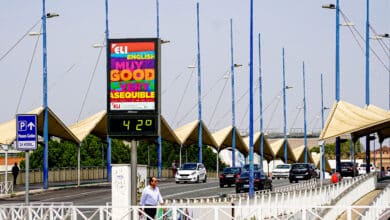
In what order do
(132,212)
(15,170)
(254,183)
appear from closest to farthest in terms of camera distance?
(132,212), (254,183), (15,170)

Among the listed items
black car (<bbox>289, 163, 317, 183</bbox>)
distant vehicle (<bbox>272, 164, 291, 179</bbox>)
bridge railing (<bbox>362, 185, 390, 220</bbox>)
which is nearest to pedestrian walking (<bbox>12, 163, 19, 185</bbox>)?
black car (<bbox>289, 163, 317, 183</bbox>)

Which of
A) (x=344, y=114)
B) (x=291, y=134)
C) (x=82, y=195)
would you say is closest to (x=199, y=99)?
(x=344, y=114)

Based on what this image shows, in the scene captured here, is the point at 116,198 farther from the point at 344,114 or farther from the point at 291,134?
the point at 291,134

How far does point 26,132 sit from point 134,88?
12.5 feet

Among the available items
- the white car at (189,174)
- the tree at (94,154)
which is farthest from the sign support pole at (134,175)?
the tree at (94,154)

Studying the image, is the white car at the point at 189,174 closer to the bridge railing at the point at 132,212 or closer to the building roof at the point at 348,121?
the building roof at the point at 348,121

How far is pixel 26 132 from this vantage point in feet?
81.6

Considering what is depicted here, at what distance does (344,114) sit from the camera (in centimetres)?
6675

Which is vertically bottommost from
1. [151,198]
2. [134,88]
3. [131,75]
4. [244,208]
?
[244,208]

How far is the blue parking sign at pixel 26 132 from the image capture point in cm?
2466

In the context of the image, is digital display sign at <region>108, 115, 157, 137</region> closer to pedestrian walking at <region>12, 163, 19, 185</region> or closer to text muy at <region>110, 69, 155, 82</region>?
Answer: text muy at <region>110, 69, 155, 82</region>

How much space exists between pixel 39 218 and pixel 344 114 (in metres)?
43.6

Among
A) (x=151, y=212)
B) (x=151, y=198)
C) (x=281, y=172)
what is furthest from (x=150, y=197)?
(x=281, y=172)

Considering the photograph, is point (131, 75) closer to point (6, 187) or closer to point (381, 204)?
point (381, 204)
